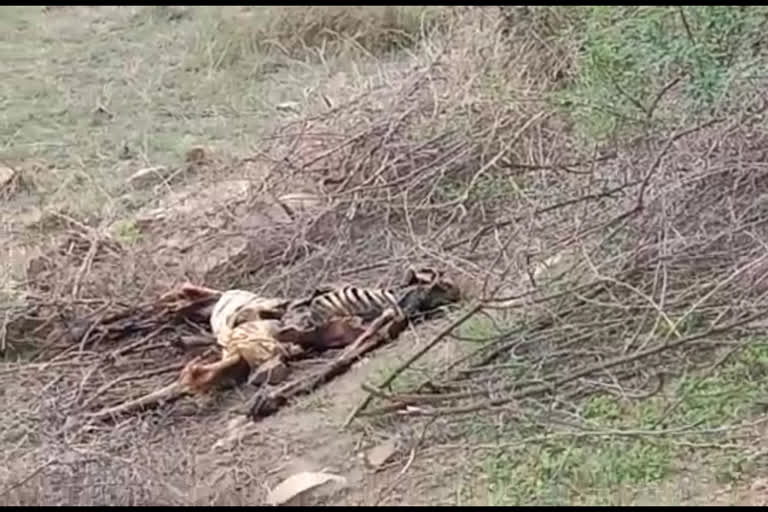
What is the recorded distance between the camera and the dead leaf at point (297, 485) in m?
2.44

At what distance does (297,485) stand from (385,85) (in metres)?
2.23

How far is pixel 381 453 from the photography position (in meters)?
2.53

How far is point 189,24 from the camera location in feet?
20.1

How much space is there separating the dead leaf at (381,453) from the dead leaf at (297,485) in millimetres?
63

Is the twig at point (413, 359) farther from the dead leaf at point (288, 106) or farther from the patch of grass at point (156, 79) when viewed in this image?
the dead leaf at point (288, 106)

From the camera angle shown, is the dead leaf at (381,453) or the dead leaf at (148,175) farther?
the dead leaf at (148,175)

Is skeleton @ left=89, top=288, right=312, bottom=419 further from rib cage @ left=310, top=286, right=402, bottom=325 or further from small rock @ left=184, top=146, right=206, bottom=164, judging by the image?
small rock @ left=184, top=146, right=206, bottom=164

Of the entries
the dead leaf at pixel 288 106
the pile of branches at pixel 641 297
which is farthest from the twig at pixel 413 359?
the dead leaf at pixel 288 106

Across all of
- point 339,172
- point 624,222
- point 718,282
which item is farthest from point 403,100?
point 718,282

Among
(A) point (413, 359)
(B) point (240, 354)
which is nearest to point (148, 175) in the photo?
(B) point (240, 354)

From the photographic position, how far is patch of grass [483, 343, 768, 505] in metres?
2.25

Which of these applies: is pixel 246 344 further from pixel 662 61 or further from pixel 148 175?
pixel 148 175

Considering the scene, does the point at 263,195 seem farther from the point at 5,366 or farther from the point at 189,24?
the point at 189,24

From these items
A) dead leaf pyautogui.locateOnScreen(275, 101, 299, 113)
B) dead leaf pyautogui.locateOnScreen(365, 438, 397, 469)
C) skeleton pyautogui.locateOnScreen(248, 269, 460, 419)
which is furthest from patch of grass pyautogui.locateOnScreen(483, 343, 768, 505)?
dead leaf pyautogui.locateOnScreen(275, 101, 299, 113)
